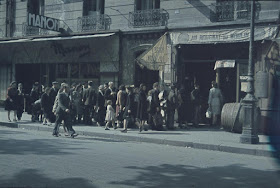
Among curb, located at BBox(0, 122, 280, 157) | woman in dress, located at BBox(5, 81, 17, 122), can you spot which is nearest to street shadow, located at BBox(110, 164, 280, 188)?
curb, located at BBox(0, 122, 280, 157)

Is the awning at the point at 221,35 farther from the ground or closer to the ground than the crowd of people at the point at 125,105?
farther from the ground

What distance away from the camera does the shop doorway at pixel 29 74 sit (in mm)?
19625

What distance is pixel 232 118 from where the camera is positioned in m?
11.6

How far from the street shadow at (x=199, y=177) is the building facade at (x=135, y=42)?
6.41 m

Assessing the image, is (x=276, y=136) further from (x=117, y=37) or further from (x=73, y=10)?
(x=73, y=10)

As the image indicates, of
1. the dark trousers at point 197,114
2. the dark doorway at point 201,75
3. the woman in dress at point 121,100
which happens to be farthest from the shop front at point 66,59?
the dark trousers at point 197,114

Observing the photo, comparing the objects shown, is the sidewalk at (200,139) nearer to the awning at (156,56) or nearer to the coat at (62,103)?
the coat at (62,103)

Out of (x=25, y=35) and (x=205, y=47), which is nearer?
(x=205, y=47)

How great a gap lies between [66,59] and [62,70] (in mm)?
784

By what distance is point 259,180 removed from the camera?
5934 millimetres

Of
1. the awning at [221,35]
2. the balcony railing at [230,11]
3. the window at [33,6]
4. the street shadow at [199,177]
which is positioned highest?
the window at [33,6]

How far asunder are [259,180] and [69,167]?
348cm

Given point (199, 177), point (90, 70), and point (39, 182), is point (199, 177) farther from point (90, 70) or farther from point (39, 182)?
point (90, 70)

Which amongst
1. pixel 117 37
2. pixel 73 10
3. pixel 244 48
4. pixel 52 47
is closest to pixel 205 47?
pixel 244 48
